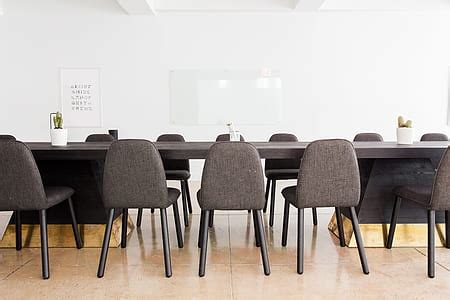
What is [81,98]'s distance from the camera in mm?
6465

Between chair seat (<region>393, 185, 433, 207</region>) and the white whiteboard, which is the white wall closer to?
the white whiteboard

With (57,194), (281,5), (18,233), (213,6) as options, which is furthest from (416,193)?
(213,6)

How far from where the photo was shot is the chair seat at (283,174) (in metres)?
3.80

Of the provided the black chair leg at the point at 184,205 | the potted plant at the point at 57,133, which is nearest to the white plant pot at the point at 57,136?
the potted plant at the point at 57,133

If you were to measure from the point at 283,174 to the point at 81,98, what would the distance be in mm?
3959

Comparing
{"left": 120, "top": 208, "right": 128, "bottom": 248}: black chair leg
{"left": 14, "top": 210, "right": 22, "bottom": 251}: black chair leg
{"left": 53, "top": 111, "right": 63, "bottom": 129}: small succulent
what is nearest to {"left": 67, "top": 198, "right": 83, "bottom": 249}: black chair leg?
{"left": 120, "top": 208, "right": 128, "bottom": 248}: black chair leg

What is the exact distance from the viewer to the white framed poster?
6.41m

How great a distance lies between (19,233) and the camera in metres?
3.25

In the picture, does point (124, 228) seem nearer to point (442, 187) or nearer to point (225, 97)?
point (442, 187)

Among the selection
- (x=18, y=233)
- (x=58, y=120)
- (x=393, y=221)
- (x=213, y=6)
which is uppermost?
(x=213, y=6)

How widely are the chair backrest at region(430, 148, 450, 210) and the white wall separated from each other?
3921 millimetres

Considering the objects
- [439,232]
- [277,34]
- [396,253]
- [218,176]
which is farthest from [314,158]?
[277,34]

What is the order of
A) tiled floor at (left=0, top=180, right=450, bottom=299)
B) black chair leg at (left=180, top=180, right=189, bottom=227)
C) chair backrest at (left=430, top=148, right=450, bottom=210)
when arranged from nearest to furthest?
1. tiled floor at (left=0, top=180, right=450, bottom=299)
2. chair backrest at (left=430, top=148, right=450, bottom=210)
3. black chair leg at (left=180, top=180, right=189, bottom=227)

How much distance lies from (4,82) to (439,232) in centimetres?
619
